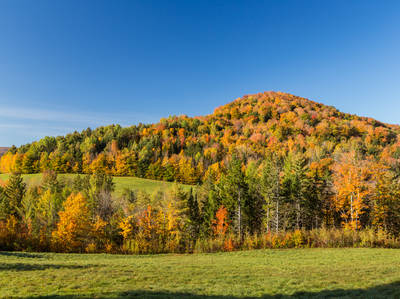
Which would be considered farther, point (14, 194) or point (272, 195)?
point (14, 194)

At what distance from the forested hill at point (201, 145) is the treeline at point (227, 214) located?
24.8 metres

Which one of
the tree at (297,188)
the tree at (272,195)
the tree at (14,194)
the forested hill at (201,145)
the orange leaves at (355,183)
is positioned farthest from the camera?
the forested hill at (201,145)

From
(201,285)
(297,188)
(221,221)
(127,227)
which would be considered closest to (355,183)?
(297,188)

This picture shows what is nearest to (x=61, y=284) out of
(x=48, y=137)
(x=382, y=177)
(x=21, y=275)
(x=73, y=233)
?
(x=21, y=275)

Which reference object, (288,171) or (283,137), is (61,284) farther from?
(283,137)

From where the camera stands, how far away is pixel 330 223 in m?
44.3

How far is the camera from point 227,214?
139ft

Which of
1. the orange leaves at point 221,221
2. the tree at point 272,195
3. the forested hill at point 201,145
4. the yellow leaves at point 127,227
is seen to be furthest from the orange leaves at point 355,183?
the yellow leaves at point 127,227

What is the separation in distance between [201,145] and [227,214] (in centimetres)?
7784

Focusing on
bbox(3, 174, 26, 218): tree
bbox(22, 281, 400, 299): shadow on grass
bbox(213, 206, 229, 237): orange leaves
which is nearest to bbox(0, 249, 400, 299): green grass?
bbox(22, 281, 400, 299): shadow on grass

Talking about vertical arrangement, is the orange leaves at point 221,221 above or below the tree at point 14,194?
below

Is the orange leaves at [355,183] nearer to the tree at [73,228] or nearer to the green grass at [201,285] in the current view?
the green grass at [201,285]

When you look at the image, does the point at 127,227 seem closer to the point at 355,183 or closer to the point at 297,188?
the point at 297,188

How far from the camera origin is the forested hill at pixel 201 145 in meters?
88.9
